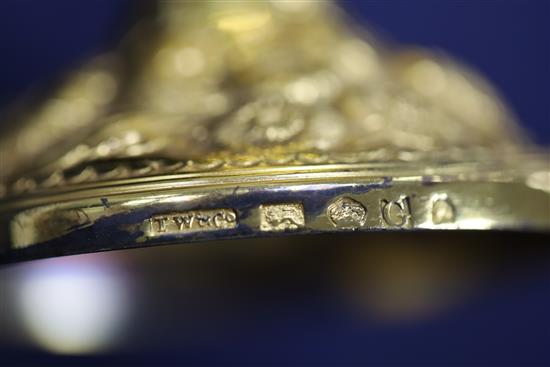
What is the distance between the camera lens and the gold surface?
0.58m

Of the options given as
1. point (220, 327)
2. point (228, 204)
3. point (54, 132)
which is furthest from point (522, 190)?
point (220, 327)

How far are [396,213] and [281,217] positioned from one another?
0.07m

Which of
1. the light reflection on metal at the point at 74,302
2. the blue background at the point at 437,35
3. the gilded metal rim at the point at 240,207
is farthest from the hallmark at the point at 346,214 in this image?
the blue background at the point at 437,35

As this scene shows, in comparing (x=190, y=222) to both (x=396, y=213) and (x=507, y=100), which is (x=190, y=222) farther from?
(x=507, y=100)

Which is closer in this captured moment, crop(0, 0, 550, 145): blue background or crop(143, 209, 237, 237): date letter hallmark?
crop(143, 209, 237, 237): date letter hallmark

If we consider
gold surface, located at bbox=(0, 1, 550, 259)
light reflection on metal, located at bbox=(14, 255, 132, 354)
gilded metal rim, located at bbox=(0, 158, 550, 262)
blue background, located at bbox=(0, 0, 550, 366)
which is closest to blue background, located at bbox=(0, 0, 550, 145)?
blue background, located at bbox=(0, 0, 550, 366)

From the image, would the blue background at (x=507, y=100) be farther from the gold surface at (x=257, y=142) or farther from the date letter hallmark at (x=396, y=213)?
the date letter hallmark at (x=396, y=213)

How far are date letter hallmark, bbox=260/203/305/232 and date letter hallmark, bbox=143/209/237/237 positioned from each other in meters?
0.02

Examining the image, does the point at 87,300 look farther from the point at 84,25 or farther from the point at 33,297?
the point at 84,25

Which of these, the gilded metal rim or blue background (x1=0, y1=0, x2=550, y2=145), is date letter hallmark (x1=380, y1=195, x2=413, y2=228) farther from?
blue background (x1=0, y1=0, x2=550, y2=145)

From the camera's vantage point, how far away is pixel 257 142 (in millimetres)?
653

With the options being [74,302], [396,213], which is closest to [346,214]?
[396,213]

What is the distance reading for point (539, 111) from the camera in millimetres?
1371

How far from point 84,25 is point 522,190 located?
767 mm
